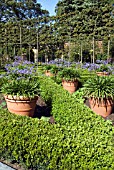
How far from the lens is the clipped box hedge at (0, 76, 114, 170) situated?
7.02 feet

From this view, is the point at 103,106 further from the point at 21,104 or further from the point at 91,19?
the point at 91,19

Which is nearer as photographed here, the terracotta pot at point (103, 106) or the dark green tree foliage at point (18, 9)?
the terracotta pot at point (103, 106)

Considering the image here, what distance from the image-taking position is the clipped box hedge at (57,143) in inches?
84.2

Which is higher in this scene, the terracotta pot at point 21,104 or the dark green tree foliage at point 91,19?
the dark green tree foliage at point 91,19

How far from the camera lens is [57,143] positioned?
7.71 feet

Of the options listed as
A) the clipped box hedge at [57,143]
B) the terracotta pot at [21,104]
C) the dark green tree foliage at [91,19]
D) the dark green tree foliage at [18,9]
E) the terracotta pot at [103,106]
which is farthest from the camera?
the dark green tree foliage at [18,9]

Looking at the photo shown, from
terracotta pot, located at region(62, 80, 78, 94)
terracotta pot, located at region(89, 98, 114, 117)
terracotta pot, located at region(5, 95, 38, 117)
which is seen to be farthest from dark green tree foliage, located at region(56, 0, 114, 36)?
terracotta pot, located at region(5, 95, 38, 117)

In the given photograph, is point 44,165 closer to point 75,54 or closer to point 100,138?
point 100,138

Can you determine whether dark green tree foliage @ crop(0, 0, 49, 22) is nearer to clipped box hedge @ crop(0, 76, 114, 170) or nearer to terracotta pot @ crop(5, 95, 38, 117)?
terracotta pot @ crop(5, 95, 38, 117)

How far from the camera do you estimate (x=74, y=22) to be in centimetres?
2288

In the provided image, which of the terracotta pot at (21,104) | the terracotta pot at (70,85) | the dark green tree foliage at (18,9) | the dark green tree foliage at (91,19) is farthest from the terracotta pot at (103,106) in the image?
the dark green tree foliage at (18,9)

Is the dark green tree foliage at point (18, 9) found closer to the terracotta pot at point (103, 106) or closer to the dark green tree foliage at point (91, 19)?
the dark green tree foliage at point (91, 19)


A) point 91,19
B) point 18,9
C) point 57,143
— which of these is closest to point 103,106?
point 57,143

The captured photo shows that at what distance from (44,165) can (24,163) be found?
293 mm
